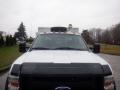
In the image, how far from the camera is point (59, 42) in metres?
7.29

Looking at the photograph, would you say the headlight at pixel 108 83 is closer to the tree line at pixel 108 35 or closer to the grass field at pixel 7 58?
the grass field at pixel 7 58

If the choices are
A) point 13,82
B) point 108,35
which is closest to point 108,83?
point 13,82

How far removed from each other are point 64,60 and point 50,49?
5.47 feet

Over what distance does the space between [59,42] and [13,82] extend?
8.34 feet

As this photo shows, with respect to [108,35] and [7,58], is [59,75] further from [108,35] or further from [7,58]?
[108,35]

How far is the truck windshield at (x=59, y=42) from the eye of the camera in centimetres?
697

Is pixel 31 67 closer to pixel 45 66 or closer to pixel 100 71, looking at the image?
pixel 45 66

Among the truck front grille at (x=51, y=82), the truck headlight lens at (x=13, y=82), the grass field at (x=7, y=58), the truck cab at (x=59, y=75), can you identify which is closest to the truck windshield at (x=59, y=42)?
the truck cab at (x=59, y=75)

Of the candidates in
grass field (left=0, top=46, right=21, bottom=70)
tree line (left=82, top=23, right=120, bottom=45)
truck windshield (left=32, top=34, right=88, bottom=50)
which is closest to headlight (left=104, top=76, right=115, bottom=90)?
truck windshield (left=32, top=34, right=88, bottom=50)

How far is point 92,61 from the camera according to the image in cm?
525

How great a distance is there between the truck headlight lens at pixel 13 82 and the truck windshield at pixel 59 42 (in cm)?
197

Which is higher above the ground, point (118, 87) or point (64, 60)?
point (64, 60)

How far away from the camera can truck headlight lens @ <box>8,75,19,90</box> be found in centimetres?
489

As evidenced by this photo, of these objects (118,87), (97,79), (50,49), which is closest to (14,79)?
(97,79)
